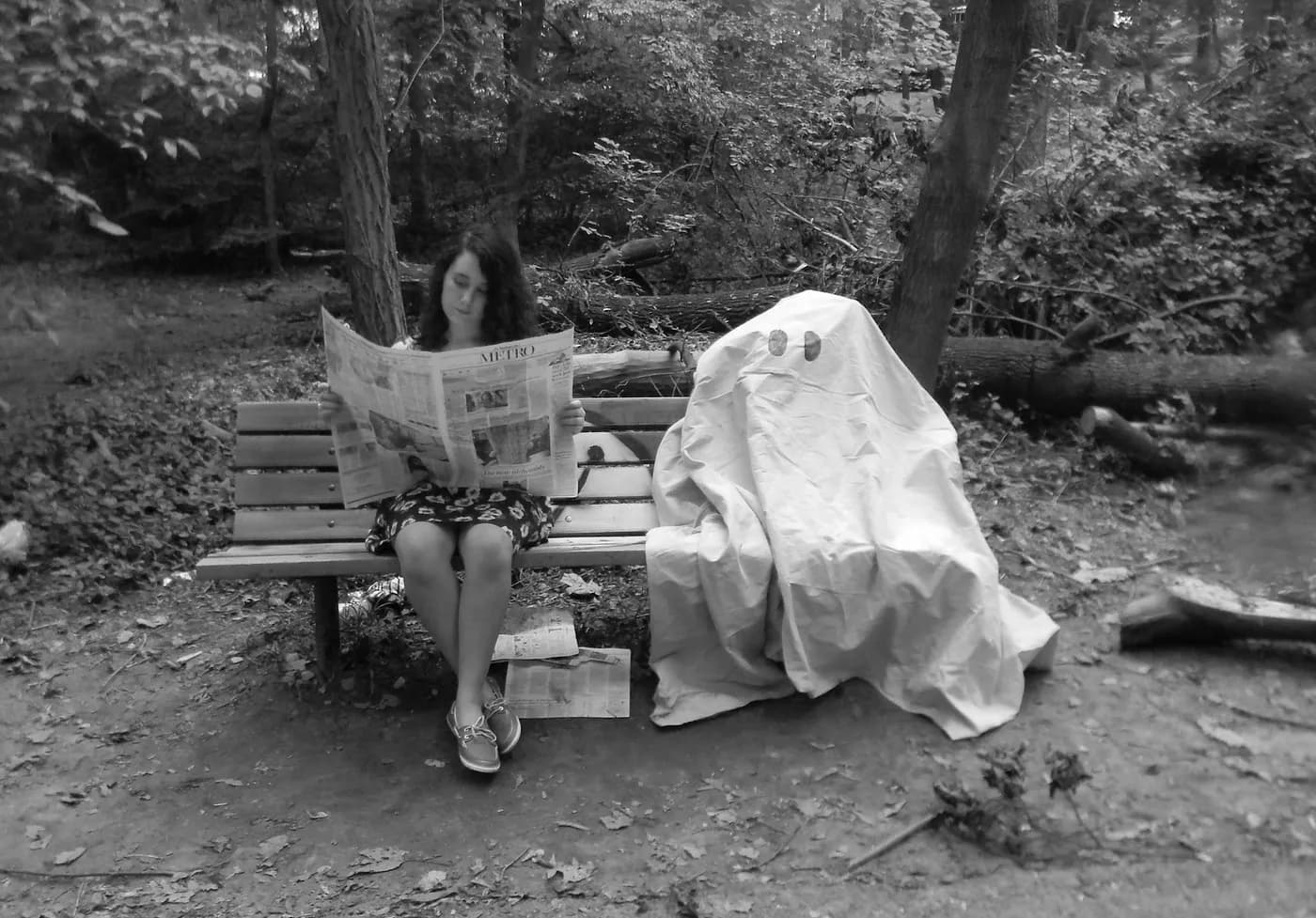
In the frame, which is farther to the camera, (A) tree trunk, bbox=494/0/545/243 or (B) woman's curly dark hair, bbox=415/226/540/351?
(A) tree trunk, bbox=494/0/545/243

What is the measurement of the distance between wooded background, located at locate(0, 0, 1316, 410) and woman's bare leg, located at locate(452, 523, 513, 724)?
5.46 ft

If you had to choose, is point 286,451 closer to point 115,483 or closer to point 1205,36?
point 115,483

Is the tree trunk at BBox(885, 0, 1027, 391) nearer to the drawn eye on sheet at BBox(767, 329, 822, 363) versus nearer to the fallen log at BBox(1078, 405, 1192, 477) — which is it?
the fallen log at BBox(1078, 405, 1192, 477)

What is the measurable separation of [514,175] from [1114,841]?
426 inches

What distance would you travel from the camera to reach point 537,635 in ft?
12.3

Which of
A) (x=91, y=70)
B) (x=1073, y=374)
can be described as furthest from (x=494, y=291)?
(x=1073, y=374)

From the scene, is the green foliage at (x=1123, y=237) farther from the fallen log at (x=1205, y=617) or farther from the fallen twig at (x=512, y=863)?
the fallen twig at (x=512, y=863)

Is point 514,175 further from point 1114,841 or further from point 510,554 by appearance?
point 1114,841

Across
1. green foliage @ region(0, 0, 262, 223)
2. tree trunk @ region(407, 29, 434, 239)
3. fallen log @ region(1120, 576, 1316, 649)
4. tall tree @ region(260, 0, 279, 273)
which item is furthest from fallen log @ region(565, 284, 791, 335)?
Answer: tree trunk @ region(407, 29, 434, 239)

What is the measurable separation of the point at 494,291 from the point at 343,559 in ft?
3.08

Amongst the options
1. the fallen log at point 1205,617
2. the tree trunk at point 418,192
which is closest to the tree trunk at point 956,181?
the fallen log at point 1205,617

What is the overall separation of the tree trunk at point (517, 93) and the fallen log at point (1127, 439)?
7190mm

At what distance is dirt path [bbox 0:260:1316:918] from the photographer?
8.22ft

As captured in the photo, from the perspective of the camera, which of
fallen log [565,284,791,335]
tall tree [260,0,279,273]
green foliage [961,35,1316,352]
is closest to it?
green foliage [961,35,1316,352]
